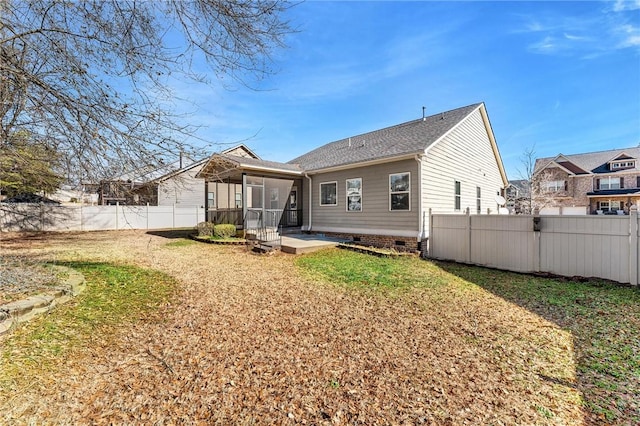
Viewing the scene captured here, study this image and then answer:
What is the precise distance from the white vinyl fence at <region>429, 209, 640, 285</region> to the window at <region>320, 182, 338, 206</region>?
13.7 ft

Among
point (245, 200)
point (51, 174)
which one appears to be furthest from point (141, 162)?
point (245, 200)

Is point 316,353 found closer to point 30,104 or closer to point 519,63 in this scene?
point 30,104

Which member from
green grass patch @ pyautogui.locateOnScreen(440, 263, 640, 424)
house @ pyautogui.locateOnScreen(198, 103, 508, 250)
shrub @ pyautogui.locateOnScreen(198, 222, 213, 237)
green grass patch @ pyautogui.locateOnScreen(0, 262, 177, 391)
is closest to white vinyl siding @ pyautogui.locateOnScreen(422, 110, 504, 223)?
house @ pyautogui.locateOnScreen(198, 103, 508, 250)

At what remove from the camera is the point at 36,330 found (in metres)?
3.34

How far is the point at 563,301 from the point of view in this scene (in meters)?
5.22

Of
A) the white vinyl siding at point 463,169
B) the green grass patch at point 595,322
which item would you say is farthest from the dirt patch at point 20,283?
the white vinyl siding at point 463,169

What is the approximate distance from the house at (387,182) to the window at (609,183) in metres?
26.5

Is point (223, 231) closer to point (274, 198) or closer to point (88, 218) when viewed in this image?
point (274, 198)

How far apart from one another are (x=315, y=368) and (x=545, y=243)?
7.39 meters

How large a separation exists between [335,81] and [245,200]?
6063 mm

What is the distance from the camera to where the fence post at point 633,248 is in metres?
5.95

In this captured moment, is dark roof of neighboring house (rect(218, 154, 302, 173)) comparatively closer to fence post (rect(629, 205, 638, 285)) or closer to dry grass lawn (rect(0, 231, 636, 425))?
dry grass lawn (rect(0, 231, 636, 425))

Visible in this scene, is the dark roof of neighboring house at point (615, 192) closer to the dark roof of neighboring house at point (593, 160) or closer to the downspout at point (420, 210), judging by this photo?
the dark roof of neighboring house at point (593, 160)

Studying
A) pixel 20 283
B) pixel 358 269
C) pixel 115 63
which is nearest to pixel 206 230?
pixel 358 269
